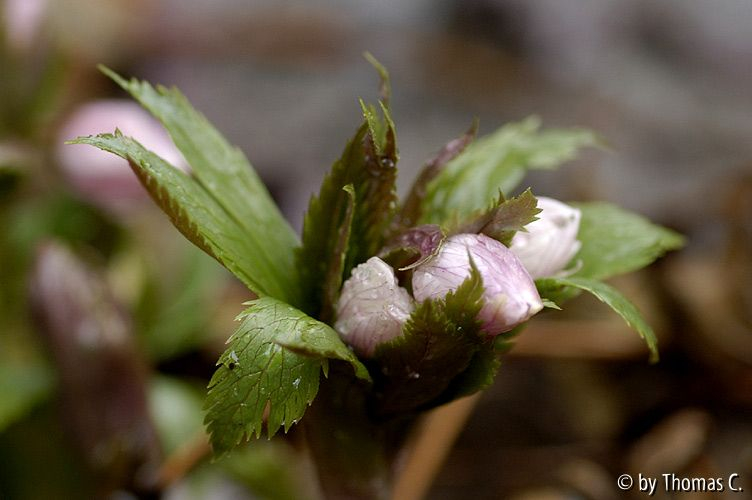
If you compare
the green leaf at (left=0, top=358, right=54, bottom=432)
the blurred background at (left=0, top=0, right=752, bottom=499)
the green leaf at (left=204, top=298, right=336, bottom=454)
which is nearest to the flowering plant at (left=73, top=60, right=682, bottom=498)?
the green leaf at (left=204, top=298, right=336, bottom=454)

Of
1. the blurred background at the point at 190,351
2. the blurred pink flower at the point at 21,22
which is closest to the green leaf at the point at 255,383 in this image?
the blurred background at the point at 190,351

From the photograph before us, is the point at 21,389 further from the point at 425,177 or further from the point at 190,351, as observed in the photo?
the point at 425,177

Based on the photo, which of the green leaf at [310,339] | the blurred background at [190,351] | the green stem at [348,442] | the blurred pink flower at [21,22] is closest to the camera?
the green leaf at [310,339]

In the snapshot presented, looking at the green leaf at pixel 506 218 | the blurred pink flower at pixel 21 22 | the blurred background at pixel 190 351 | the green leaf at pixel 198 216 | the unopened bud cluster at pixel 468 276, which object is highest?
the blurred pink flower at pixel 21 22

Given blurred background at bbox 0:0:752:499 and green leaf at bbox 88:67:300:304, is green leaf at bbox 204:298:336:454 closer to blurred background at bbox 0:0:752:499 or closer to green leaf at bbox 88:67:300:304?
green leaf at bbox 88:67:300:304

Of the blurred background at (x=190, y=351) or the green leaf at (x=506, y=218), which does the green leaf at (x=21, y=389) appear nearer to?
the blurred background at (x=190, y=351)

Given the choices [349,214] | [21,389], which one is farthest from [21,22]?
[349,214]
